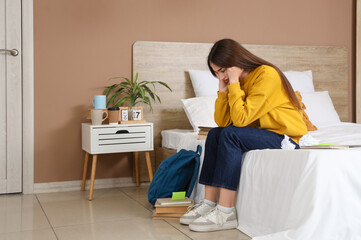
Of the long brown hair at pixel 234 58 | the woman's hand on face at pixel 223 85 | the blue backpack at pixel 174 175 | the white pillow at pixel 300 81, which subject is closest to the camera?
the long brown hair at pixel 234 58

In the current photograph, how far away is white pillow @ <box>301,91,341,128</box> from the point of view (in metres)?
3.35

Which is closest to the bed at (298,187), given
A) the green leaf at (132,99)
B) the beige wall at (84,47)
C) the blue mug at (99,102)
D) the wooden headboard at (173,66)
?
the wooden headboard at (173,66)

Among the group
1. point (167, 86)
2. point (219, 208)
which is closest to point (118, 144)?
point (167, 86)

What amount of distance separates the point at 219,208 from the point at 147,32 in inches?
70.2

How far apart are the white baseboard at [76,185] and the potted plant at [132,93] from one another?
0.57m

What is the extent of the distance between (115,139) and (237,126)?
3.68 feet

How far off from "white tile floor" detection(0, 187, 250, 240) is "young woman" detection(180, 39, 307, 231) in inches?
4.4

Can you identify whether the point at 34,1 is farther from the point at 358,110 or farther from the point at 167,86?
the point at 358,110

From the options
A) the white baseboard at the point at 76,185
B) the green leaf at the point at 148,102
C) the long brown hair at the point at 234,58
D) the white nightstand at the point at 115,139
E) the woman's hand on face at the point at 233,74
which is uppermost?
the long brown hair at the point at 234,58

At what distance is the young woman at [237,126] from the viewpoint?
205cm

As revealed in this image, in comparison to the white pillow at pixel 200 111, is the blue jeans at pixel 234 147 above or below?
below

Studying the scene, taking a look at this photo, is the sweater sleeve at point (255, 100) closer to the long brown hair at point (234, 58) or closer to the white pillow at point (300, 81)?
the long brown hair at point (234, 58)

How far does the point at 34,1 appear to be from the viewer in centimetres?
310

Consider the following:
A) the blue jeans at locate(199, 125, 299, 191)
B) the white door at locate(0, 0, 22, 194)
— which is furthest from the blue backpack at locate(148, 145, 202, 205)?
the white door at locate(0, 0, 22, 194)
